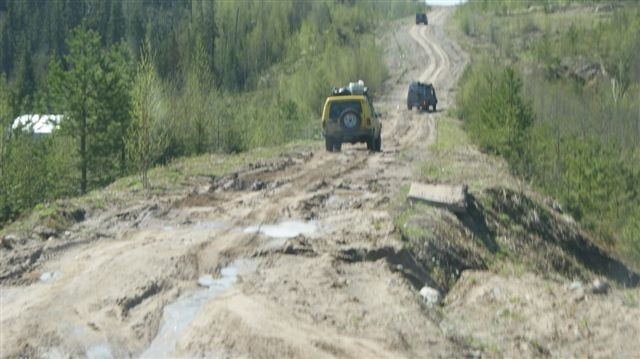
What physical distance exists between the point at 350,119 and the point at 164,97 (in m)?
7.14

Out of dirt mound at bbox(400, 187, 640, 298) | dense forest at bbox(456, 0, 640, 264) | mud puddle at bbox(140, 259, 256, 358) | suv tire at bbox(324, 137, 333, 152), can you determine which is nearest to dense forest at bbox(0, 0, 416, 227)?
suv tire at bbox(324, 137, 333, 152)

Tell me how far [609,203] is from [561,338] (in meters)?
16.9

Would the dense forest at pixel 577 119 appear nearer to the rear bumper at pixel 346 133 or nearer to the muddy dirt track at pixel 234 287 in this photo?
the rear bumper at pixel 346 133

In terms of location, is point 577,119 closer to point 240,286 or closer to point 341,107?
point 341,107

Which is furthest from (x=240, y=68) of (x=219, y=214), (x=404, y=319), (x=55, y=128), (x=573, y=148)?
(x=404, y=319)

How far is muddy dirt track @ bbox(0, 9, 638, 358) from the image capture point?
8.20m

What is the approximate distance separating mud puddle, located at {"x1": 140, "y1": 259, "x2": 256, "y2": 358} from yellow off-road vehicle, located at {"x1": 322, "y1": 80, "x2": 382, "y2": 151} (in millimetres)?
15967

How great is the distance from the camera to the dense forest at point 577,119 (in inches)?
976

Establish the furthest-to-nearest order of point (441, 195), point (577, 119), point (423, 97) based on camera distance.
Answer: point (423, 97), point (577, 119), point (441, 195)

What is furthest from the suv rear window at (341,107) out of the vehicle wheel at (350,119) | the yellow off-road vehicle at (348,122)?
the vehicle wheel at (350,119)

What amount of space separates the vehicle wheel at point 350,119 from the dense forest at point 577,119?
5130 mm

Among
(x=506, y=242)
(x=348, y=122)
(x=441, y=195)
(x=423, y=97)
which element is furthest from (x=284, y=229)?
(x=423, y=97)

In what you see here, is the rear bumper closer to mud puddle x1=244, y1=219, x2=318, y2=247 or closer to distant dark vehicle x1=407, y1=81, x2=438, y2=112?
mud puddle x1=244, y1=219, x2=318, y2=247

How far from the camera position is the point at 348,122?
27.0 m
